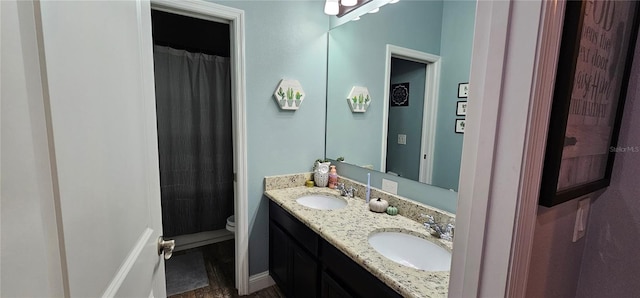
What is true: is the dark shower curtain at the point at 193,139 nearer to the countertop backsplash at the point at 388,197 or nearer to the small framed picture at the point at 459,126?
the countertop backsplash at the point at 388,197

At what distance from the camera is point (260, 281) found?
2.15 meters

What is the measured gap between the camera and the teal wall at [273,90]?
1913 mm

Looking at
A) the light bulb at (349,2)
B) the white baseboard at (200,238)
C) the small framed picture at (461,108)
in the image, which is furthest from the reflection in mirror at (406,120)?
the white baseboard at (200,238)

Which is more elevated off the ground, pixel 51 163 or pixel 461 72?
pixel 461 72

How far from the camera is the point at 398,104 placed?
5.87 ft

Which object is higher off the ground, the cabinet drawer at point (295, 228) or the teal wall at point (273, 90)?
the teal wall at point (273, 90)

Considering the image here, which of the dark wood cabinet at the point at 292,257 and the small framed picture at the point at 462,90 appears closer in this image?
the small framed picture at the point at 462,90

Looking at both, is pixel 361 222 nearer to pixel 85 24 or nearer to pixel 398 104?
pixel 398 104

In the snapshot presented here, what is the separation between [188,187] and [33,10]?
2692 millimetres

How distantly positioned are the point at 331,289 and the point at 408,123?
1072 mm

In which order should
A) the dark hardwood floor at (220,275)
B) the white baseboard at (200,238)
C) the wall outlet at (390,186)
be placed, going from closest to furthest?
the wall outlet at (390,186)
the dark hardwood floor at (220,275)
the white baseboard at (200,238)

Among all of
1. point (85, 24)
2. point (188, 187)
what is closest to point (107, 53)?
point (85, 24)

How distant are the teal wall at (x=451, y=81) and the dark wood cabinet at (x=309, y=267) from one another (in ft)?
2.21

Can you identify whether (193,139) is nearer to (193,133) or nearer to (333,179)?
(193,133)
